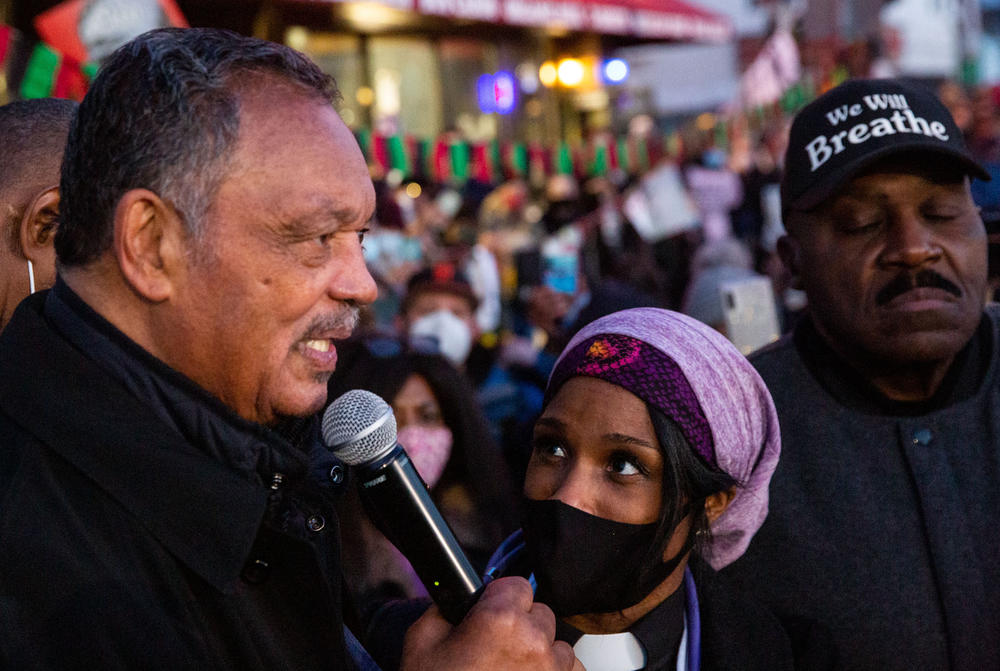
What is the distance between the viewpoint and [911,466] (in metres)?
2.27

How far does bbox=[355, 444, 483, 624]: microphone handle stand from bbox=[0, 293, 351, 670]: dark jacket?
0.12 m

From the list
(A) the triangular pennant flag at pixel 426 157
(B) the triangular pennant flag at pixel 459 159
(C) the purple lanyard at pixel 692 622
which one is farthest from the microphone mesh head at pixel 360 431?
(B) the triangular pennant flag at pixel 459 159

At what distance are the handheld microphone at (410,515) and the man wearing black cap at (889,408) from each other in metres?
1.08

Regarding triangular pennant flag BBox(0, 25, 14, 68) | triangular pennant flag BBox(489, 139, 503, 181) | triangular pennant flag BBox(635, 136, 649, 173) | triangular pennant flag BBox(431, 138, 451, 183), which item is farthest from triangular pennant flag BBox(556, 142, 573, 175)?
triangular pennant flag BBox(0, 25, 14, 68)

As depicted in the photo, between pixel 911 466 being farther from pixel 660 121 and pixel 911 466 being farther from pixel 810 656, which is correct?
pixel 660 121

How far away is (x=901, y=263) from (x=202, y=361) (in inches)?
65.7

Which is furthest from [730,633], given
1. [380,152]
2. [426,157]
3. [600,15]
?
[600,15]

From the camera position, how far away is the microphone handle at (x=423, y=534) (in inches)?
56.3

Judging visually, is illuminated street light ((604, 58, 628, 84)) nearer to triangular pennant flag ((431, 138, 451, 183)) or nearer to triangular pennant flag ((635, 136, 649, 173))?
triangular pennant flag ((635, 136, 649, 173))

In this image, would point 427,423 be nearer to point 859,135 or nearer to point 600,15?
point 859,135

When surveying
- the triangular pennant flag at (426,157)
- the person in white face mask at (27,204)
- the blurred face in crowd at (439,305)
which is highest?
the person in white face mask at (27,204)

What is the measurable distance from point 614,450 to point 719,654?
0.49 m

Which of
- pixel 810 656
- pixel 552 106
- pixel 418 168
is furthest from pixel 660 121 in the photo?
pixel 810 656

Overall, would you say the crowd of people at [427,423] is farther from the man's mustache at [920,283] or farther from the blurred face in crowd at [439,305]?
the blurred face in crowd at [439,305]
